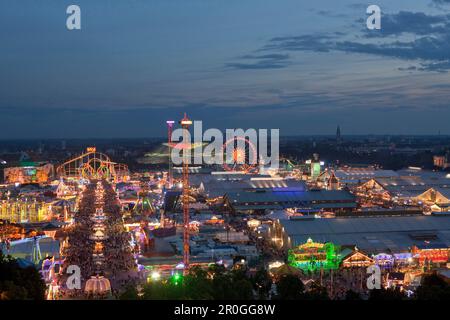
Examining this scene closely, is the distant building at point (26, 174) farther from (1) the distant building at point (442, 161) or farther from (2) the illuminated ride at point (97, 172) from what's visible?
(1) the distant building at point (442, 161)

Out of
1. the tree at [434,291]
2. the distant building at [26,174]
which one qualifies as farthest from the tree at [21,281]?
the distant building at [26,174]

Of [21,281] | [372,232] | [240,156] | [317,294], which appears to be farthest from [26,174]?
[317,294]

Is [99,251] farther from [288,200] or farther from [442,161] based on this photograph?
[442,161]

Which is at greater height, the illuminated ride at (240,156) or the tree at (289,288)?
the illuminated ride at (240,156)

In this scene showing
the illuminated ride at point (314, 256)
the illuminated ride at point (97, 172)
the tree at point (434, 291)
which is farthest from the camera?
the illuminated ride at point (97, 172)

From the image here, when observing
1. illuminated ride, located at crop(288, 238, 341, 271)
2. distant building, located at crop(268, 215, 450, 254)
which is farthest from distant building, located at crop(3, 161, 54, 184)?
illuminated ride, located at crop(288, 238, 341, 271)
